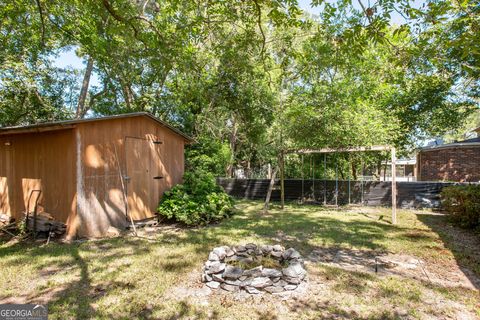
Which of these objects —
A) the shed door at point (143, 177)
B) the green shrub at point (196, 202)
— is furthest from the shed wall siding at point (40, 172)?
the green shrub at point (196, 202)

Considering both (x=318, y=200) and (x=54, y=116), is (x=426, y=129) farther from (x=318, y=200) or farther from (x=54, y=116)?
(x=54, y=116)

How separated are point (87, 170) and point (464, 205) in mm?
8716

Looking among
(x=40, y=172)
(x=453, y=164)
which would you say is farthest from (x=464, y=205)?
(x=40, y=172)

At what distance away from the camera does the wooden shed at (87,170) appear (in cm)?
525

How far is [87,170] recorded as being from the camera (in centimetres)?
536

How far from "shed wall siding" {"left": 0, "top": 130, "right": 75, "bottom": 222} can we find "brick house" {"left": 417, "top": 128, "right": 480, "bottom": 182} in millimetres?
14226

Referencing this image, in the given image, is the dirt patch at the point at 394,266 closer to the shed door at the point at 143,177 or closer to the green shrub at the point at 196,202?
the green shrub at the point at 196,202

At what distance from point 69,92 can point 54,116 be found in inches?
79.0

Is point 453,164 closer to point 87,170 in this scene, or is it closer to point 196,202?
point 196,202

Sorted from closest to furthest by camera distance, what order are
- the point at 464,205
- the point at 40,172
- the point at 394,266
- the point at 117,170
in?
the point at 394,266 → the point at 40,172 → the point at 117,170 → the point at 464,205

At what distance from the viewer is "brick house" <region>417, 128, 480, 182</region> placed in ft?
37.7

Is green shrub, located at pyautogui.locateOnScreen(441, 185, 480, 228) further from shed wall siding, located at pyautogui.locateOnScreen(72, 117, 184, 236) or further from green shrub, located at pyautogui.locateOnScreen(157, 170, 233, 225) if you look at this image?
shed wall siding, located at pyautogui.locateOnScreen(72, 117, 184, 236)

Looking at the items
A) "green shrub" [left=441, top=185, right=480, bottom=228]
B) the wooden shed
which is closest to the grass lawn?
"green shrub" [left=441, top=185, right=480, bottom=228]

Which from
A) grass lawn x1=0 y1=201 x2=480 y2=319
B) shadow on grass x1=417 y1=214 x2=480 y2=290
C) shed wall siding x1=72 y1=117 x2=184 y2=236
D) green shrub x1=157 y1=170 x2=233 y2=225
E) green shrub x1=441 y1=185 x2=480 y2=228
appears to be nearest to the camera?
grass lawn x1=0 y1=201 x2=480 y2=319
